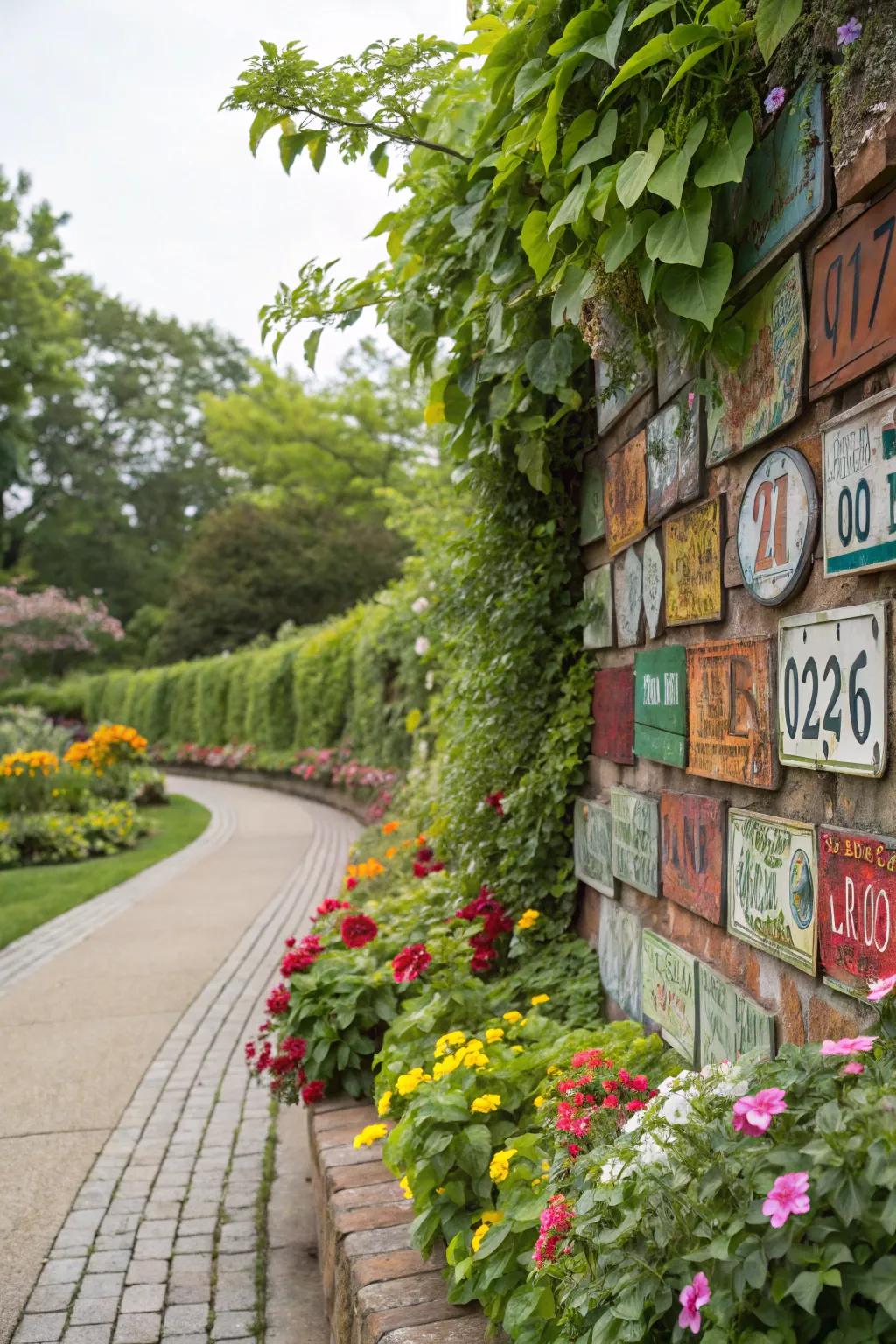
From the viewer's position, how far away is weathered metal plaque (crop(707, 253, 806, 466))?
1744 millimetres

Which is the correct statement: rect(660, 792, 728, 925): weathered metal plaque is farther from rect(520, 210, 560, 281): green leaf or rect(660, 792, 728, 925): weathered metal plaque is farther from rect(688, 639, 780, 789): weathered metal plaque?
rect(520, 210, 560, 281): green leaf

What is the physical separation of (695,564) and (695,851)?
0.63 metres

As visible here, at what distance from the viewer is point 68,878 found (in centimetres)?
909

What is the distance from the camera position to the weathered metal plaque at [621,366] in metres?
2.40

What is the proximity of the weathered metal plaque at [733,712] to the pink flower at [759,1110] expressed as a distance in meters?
0.73

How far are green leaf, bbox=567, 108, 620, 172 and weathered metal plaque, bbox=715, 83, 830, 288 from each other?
23 centimetres

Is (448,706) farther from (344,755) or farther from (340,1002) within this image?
(344,755)

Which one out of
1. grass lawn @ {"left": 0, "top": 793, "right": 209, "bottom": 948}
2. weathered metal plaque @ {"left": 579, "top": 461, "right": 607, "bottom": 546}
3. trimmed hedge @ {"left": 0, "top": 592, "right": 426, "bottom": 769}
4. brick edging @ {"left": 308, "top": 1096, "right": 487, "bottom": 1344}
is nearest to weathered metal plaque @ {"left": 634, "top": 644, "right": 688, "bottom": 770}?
weathered metal plaque @ {"left": 579, "top": 461, "right": 607, "bottom": 546}

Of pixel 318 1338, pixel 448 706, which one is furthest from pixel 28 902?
pixel 318 1338

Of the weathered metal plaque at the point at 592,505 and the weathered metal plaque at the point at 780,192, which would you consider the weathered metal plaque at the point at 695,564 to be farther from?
the weathered metal plaque at the point at 592,505

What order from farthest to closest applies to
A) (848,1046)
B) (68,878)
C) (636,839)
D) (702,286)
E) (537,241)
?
(68,878) → (636,839) → (537,241) → (702,286) → (848,1046)

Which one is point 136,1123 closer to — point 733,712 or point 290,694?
point 733,712

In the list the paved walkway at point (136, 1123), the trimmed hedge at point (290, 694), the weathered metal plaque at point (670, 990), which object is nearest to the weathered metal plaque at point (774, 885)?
the weathered metal plaque at point (670, 990)

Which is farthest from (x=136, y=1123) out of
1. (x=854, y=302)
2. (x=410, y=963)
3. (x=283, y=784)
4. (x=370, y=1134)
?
(x=283, y=784)
